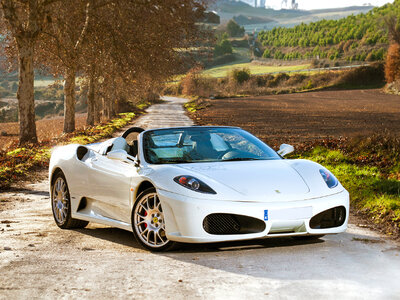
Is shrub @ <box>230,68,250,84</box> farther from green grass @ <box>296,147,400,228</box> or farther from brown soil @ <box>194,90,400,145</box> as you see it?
green grass @ <box>296,147,400,228</box>

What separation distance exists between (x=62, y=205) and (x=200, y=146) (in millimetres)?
2173

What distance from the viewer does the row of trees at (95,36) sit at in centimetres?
2338

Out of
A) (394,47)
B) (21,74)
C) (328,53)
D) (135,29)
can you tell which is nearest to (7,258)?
(21,74)

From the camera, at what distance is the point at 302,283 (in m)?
5.19

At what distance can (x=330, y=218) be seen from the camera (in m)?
6.69

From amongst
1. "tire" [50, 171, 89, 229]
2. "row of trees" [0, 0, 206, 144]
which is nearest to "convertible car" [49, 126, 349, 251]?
"tire" [50, 171, 89, 229]

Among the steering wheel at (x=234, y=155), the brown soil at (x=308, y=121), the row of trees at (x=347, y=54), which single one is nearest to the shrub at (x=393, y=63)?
the row of trees at (x=347, y=54)

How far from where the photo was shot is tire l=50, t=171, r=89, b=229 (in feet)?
27.3

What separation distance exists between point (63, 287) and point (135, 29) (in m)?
22.1

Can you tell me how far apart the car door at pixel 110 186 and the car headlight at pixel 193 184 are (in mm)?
756

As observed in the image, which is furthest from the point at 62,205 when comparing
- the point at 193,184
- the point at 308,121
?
the point at 308,121

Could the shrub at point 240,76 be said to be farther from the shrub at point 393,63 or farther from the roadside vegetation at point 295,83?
the shrub at point 393,63

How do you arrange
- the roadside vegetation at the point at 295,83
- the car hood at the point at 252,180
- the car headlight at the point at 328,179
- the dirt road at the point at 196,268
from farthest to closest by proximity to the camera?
1. the roadside vegetation at the point at 295,83
2. the car headlight at the point at 328,179
3. the car hood at the point at 252,180
4. the dirt road at the point at 196,268

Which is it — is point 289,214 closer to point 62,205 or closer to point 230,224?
point 230,224
